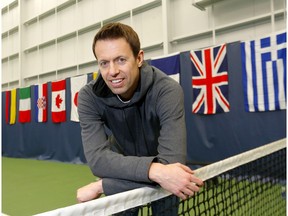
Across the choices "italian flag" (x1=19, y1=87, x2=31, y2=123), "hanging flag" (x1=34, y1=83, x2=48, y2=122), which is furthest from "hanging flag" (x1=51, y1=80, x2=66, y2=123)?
"italian flag" (x1=19, y1=87, x2=31, y2=123)

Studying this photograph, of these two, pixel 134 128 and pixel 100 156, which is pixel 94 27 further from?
pixel 100 156

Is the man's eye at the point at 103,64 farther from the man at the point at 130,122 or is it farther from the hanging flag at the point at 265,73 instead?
the hanging flag at the point at 265,73

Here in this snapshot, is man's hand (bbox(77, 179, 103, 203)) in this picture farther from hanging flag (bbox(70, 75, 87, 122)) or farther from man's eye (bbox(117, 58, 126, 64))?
hanging flag (bbox(70, 75, 87, 122))

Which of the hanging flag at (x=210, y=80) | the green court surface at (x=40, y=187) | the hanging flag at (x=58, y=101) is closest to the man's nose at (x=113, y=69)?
the green court surface at (x=40, y=187)

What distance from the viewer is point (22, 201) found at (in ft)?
11.3

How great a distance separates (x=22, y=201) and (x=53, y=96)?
3737 mm

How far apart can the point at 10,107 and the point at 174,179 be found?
815 cm

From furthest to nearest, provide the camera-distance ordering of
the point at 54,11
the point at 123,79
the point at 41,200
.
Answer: the point at 54,11 < the point at 41,200 < the point at 123,79

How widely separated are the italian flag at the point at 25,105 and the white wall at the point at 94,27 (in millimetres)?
861

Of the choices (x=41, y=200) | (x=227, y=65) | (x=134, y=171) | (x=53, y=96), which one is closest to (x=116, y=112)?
(x=134, y=171)

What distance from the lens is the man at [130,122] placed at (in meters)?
1.12

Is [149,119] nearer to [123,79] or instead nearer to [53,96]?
[123,79]

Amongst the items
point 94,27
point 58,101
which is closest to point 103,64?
point 58,101

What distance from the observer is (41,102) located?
719cm
